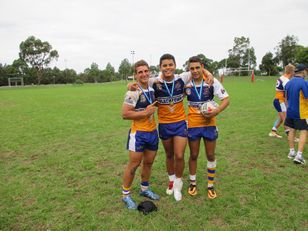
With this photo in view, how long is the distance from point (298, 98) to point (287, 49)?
90.0 metres

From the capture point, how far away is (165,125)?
14.1ft

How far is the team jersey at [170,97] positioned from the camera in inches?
166

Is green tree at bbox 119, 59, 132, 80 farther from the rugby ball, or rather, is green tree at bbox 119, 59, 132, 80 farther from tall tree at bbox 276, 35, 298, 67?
the rugby ball

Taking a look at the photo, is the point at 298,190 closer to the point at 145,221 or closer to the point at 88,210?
the point at 145,221

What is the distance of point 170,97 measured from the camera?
4223 mm

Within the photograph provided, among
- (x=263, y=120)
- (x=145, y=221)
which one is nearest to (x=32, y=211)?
(x=145, y=221)

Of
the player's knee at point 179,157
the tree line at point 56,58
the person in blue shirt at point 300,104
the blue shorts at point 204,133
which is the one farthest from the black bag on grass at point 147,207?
the tree line at point 56,58

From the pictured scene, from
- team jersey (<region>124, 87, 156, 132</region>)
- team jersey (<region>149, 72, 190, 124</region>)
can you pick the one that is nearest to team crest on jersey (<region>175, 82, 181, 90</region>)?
team jersey (<region>149, 72, 190, 124</region>)

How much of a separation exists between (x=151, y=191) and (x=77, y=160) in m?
2.77

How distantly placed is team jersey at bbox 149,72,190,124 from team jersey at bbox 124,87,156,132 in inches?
6.1

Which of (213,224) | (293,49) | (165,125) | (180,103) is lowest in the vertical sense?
(213,224)

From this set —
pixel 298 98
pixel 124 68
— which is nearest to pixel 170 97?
pixel 298 98

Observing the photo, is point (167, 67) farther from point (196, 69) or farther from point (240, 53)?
point (240, 53)

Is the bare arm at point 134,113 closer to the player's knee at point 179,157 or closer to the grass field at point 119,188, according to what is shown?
the player's knee at point 179,157
